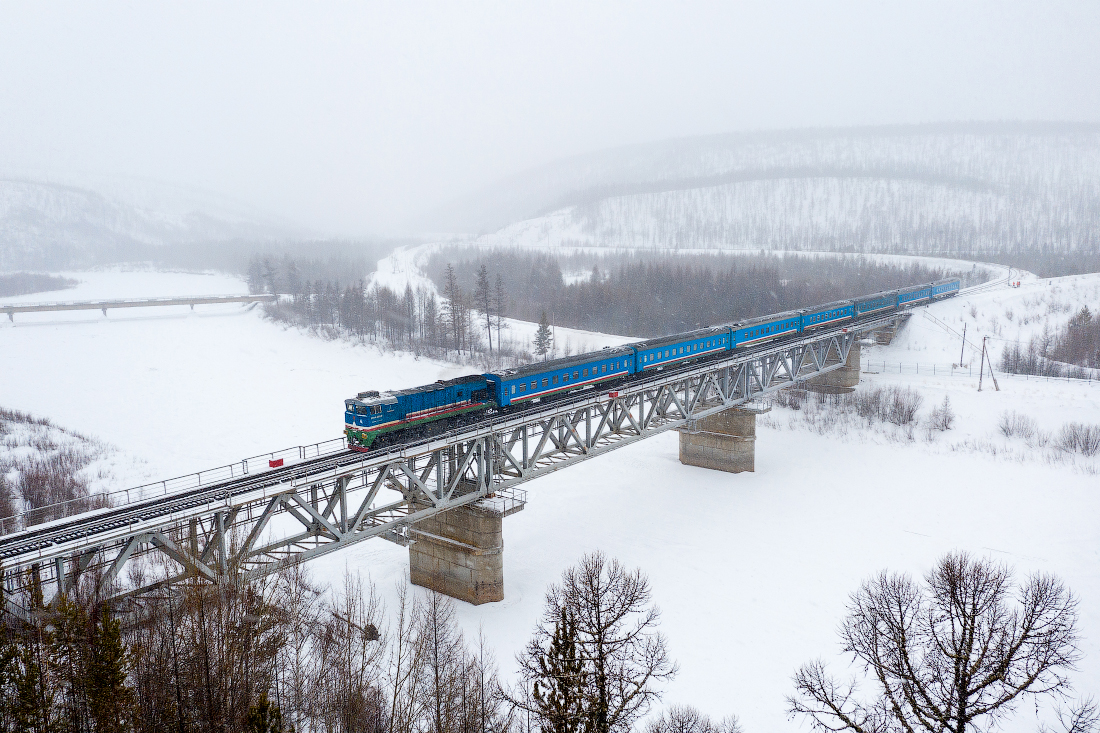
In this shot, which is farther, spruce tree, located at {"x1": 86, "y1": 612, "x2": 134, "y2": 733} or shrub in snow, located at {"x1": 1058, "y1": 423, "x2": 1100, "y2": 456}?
shrub in snow, located at {"x1": 1058, "y1": 423, "x2": 1100, "y2": 456}

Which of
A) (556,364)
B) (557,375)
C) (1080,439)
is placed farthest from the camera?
(1080,439)

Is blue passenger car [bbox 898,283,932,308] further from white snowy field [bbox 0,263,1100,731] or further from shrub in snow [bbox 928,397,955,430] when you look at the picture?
shrub in snow [bbox 928,397,955,430]

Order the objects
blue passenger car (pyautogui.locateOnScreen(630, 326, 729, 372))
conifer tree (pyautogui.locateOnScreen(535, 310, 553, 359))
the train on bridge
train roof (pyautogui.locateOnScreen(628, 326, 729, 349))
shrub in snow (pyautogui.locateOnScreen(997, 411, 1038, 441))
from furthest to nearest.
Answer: conifer tree (pyautogui.locateOnScreen(535, 310, 553, 359)) < shrub in snow (pyautogui.locateOnScreen(997, 411, 1038, 441)) < train roof (pyautogui.locateOnScreen(628, 326, 729, 349)) < blue passenger car (pyautogui.locateOnScreen(630, 326, 729, 372)) < the train on bridge

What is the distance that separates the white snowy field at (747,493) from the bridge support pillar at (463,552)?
915 mm

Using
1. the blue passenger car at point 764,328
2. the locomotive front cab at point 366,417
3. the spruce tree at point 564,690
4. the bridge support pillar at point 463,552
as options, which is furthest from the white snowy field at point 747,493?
the spruce tree at point 564,690

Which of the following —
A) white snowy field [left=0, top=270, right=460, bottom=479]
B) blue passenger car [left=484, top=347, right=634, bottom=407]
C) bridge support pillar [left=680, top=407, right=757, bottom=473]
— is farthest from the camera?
white snowy field [left=0, top=270, right=460, bottom=479]

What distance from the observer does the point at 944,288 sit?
7950 centimetres

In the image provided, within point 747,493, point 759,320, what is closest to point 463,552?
point 747,493

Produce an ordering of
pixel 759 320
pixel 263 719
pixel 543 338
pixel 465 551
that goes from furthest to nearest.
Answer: pixel 543 338 → pixel 759 320 → pixel 465 551 → pixel 263 719

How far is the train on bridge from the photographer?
2534 centimetres

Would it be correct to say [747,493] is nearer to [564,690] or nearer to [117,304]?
[564,690]

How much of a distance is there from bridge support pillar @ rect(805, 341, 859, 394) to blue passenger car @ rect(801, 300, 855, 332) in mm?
3549

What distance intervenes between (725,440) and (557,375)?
19.8 metres

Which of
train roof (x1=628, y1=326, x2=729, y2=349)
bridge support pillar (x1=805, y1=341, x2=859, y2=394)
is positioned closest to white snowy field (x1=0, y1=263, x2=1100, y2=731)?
bridge support pillar (x1=805, y1=341, x2=859, y2=394)
